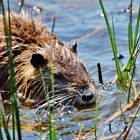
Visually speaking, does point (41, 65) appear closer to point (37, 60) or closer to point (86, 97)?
point (37, 60)

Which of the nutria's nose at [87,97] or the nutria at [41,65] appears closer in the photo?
the nutria's nose at [87,97]

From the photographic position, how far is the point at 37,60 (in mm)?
5379

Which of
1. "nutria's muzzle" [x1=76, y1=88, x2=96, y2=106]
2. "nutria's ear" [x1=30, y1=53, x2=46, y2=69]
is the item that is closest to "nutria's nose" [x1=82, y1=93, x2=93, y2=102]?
"nutria's muzzle" [x1=76, y1=88, x2=96, y2=106]

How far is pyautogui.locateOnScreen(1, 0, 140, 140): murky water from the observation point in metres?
4.27

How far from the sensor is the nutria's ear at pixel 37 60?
5320 mm

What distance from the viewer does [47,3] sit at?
855cm

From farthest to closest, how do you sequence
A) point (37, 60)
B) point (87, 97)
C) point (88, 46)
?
point (88, 46) < point (37, 60) < point (87, 97)

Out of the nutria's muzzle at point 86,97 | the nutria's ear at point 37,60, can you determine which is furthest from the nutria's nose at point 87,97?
the nutria's ear at point 37,60

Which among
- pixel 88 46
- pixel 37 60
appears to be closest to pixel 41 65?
pixel 37 60

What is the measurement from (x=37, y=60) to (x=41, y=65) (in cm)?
7

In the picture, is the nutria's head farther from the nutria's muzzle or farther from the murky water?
the murky water

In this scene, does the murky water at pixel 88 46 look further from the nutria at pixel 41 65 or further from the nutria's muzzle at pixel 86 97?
the nutria at pixel 41 65

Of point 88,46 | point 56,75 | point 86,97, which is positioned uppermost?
point 88,46

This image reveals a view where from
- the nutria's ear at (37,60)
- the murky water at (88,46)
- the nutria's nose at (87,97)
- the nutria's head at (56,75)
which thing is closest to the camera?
the murky water at (88,46)
